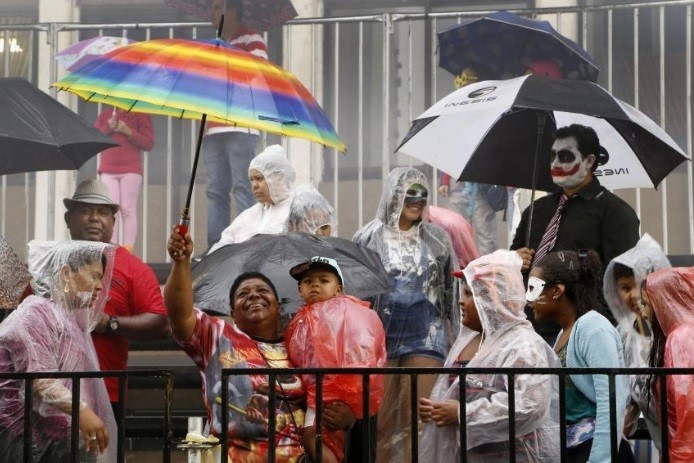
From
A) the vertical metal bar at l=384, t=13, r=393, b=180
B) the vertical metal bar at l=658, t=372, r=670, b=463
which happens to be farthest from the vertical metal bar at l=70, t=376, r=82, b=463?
the vertical metal bar at l=384, t=13, r=393, b=180

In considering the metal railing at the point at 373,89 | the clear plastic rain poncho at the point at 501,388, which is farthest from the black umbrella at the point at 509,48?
the clear plastic rain poncho at the point at 501,388

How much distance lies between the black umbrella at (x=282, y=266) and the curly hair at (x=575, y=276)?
118 centimetres

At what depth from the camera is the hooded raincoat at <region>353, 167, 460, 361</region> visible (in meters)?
8.34

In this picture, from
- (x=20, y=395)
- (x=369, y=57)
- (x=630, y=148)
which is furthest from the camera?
(x=369, y=57)

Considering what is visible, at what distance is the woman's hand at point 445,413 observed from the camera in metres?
6.32

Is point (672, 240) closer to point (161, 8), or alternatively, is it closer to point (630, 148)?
point (630, 148)

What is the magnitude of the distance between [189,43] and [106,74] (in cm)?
38

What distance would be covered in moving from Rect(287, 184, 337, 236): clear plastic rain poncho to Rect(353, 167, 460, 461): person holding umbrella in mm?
376

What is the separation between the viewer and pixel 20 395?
21.3ft

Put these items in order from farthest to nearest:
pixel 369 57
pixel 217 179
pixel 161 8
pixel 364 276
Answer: pixel 161 8 → pixel 369 57 → pixel 217 179 → pixel 364 276

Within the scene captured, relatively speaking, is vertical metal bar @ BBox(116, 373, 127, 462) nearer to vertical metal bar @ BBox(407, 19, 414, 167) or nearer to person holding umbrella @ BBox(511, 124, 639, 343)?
person holding umbrella @ BBox(511, 124, 639, 343)

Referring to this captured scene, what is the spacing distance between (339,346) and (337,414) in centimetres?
31

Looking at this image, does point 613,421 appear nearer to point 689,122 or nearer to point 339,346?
point 339,346

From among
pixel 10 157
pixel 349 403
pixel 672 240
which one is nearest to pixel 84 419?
pixel 349 403
